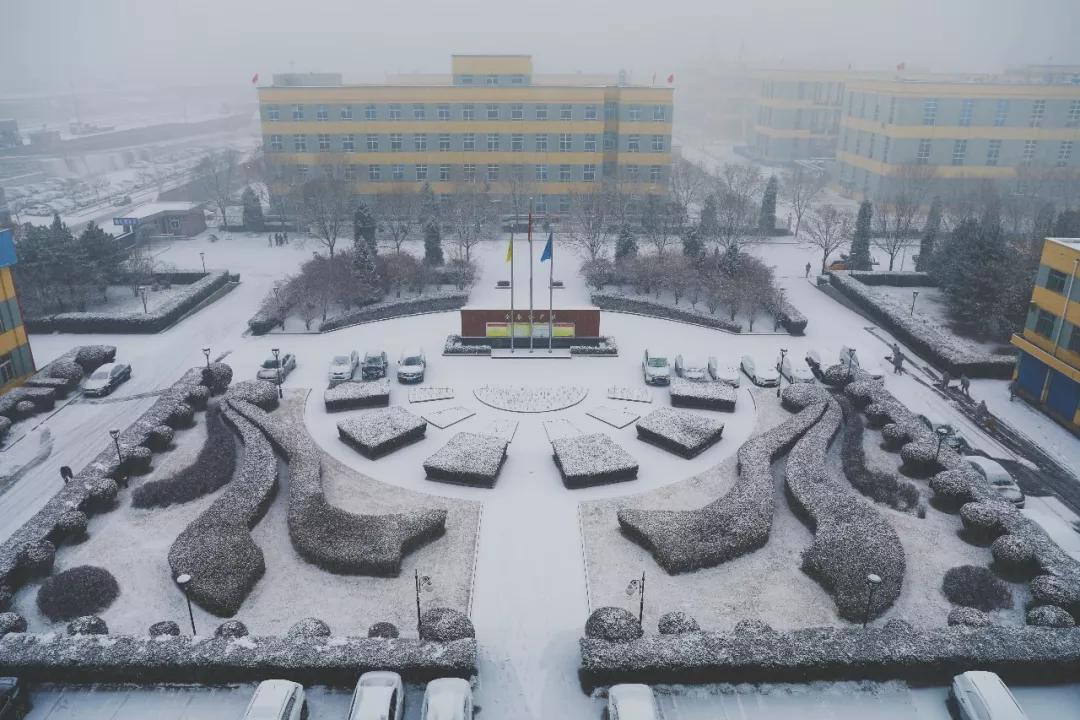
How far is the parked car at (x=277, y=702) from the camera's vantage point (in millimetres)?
14664

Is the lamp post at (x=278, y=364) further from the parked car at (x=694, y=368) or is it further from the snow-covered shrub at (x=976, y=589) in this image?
the snow-covered shrub at (x=976, y=589)

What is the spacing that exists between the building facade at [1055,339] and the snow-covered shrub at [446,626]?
85.7ft

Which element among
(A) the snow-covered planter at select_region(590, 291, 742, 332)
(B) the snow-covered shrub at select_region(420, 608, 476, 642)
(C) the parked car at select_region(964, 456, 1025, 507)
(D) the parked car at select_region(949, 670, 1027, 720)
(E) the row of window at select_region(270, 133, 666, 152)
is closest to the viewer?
(D) the parked car at select_region(949, 670, 1027, 720)

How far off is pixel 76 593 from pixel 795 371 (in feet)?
94.0

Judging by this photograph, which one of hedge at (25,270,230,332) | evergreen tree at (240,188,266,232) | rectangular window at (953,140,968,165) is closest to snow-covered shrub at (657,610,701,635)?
hedge at (25,270,230,332)

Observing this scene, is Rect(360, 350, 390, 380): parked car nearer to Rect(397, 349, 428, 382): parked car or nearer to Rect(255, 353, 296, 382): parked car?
Rect(397, 349, 428, 382): parked car

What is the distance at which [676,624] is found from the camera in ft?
58.7

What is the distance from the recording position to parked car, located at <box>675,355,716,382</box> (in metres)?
33.7

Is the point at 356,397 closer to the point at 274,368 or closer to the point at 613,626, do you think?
the point at 274,368

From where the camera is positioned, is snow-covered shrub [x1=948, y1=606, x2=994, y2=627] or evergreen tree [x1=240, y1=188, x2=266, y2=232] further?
evergreen tree [x1=240, y1=188, x2=266, y2=232]

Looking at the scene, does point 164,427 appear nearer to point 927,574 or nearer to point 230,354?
point 230,354

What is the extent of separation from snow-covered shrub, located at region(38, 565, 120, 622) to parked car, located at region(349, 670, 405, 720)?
29.4 ft

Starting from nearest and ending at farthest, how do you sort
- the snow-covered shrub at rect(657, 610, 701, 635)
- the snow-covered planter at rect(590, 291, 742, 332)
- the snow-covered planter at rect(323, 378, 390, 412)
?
the snow-covered shrub at rect(657, 610, 701, 635), the snow-covered planter at rect(323, 378, 390, 412), the snow-covered planter at rect(590, 291, 742, 332)

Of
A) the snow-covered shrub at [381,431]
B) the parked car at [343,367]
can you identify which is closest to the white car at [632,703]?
the snow-covered shrub at [381,431]
